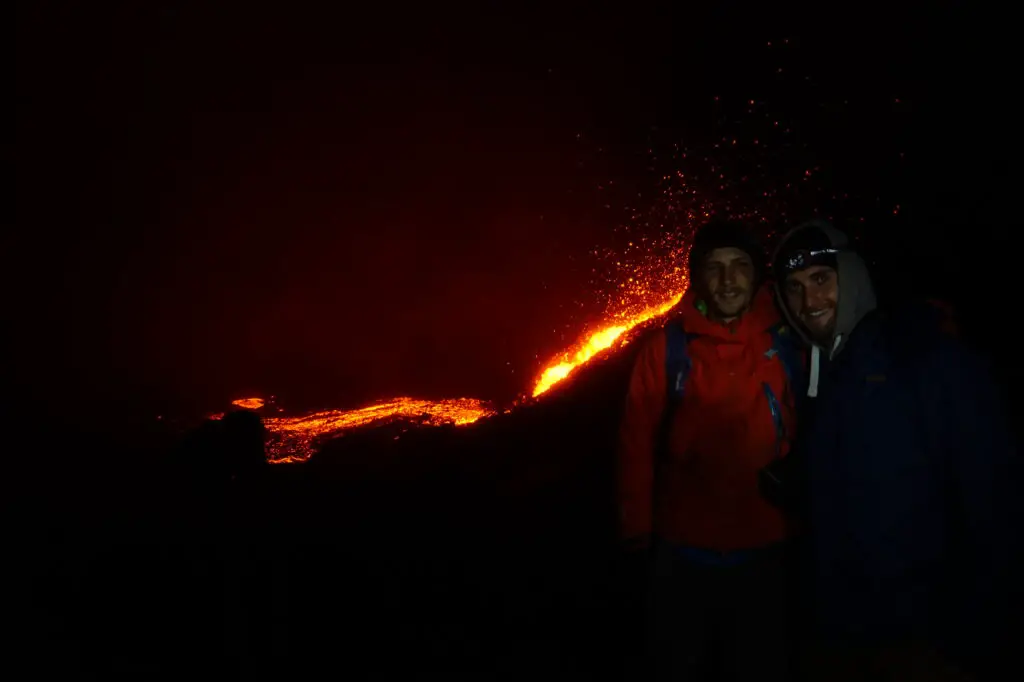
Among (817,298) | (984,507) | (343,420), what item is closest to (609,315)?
(343,420)

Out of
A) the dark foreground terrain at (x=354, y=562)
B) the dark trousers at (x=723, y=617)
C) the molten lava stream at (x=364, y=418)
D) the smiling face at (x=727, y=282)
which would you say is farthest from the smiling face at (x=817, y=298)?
the molten lava stream at (x=364, y=418)

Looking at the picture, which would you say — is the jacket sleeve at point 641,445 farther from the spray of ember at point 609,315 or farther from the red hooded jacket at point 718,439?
the spray of ember at point 609,315

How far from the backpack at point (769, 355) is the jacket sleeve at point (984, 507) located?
0.92m

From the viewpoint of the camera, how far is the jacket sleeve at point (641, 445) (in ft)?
9.28

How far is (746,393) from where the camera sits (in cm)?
263

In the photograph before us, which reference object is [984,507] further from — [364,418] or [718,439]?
[364,418]

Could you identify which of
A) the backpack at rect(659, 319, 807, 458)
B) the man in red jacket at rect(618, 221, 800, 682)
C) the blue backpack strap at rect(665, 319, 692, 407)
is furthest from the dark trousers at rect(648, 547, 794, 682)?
the blue backpack strap at rect(665, 319, 692, 407)

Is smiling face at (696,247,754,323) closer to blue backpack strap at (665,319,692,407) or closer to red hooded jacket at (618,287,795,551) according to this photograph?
red hooded jacket at (618,287,795,551)

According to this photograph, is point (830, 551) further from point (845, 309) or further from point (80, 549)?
point (80, 549)

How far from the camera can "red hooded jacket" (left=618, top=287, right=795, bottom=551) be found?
8.63 ft

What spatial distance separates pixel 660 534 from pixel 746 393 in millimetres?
731

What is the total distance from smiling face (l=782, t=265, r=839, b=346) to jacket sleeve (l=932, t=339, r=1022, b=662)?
624 millimetres

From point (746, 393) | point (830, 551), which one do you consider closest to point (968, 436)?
point (830, 551)

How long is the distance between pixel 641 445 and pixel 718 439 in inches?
13.8
